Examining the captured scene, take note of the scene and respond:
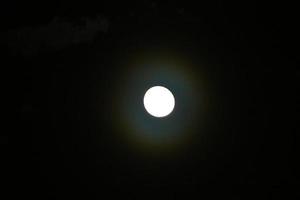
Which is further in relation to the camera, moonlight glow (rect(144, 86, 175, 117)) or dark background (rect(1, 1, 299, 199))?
dark background (rect(1, 1, 299, 199))

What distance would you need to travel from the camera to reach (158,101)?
3.00 m

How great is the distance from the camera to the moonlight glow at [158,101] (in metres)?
2.98

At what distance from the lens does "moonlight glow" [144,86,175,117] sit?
9.79 feet

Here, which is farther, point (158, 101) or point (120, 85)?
point (120, 85)

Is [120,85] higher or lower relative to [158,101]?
higher

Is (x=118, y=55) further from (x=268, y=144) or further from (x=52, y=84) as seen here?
(x=268, y=144)

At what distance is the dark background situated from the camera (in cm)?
310

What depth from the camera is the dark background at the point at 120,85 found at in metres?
3.10

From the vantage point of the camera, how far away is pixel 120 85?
319cm

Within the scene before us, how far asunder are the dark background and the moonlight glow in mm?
389

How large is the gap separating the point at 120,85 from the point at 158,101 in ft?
1.44

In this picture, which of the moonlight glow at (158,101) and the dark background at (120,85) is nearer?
the moonlight glow at (158,101)

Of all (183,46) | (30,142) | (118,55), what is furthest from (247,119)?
(30,142)

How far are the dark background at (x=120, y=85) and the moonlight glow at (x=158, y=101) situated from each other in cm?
39
